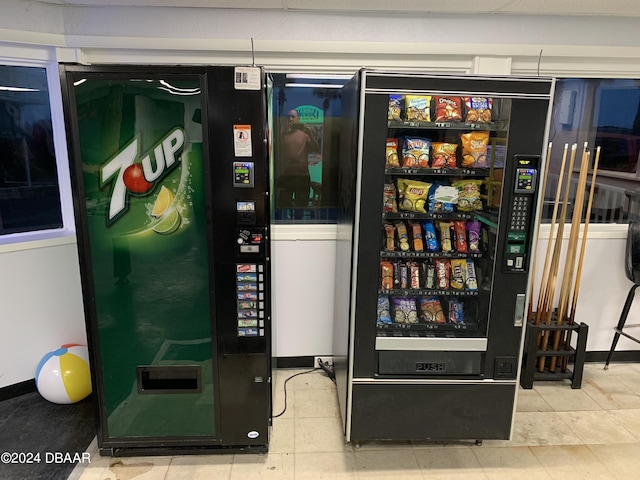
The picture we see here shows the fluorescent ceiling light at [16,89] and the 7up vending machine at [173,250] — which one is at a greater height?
the fluorescent ceiling light at [16,89]

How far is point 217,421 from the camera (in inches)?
84.7

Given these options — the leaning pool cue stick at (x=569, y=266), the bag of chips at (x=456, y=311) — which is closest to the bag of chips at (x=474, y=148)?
the bag of chips at (x=456, y=311)

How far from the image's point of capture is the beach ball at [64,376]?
8.19 ft

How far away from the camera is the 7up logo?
6.15 ft

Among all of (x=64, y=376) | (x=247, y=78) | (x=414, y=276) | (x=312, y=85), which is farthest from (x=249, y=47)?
(x=64, y=376)

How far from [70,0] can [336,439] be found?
282 cm

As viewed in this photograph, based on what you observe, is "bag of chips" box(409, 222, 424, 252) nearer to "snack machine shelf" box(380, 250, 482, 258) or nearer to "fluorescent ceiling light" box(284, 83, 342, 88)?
"snack machine shelf" box(380, 250, 482, 258)

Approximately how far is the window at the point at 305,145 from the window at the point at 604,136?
1.51 m

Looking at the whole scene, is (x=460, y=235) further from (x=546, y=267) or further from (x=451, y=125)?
(x=546, y=267)

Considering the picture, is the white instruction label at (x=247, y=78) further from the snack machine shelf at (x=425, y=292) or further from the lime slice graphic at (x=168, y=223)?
the snack machine shelf at (x=425, y=292)

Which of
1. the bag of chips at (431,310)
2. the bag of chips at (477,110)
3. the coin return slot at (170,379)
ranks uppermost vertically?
the bag of chips at (477,110)

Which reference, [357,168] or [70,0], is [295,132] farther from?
[70,0]

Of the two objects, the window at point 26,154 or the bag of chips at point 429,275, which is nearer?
the bag of chips at point 429,275

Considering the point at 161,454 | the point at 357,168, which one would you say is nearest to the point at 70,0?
the point at 357,168
